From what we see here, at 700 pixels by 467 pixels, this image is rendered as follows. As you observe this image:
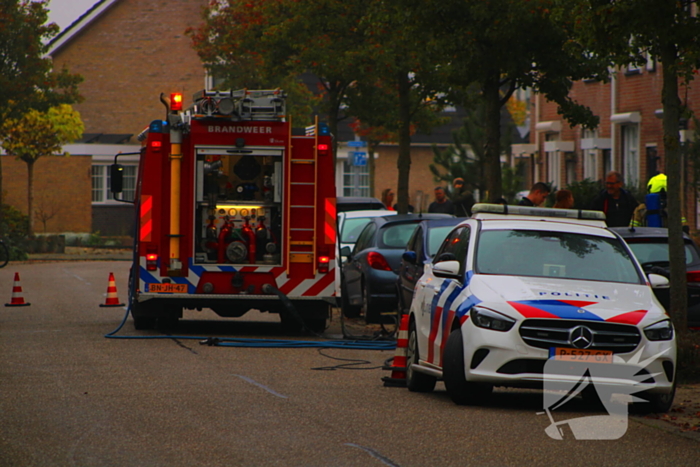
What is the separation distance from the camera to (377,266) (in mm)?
16812

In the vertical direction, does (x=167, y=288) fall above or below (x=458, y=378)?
above

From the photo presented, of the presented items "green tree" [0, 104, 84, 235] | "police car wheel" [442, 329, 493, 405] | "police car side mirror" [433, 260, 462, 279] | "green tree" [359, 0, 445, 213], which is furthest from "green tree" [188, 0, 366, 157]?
"police car wheel" [442, 329, 493, 405]

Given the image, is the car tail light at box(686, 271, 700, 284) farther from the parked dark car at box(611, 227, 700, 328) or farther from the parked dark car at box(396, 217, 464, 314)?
the parked dark car at box(396, 217, 464, 314)

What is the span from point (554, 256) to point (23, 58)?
3002cm

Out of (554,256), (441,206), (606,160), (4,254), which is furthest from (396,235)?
(606,160)

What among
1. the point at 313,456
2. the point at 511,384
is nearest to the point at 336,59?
the point at 511,384

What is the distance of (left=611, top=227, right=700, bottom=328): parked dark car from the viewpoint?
13359 millimetres

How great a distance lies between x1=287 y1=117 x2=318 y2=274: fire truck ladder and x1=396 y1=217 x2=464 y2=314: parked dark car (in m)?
1.19

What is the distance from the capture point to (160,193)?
602 inches

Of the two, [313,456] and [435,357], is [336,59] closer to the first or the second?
[435,357]

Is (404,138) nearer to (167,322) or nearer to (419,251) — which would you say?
(167,322)

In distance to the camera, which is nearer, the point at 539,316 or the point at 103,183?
the point at 539,316

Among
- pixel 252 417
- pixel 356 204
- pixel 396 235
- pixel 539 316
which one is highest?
pixel 356 204

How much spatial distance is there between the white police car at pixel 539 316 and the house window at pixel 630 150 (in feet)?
72.5
